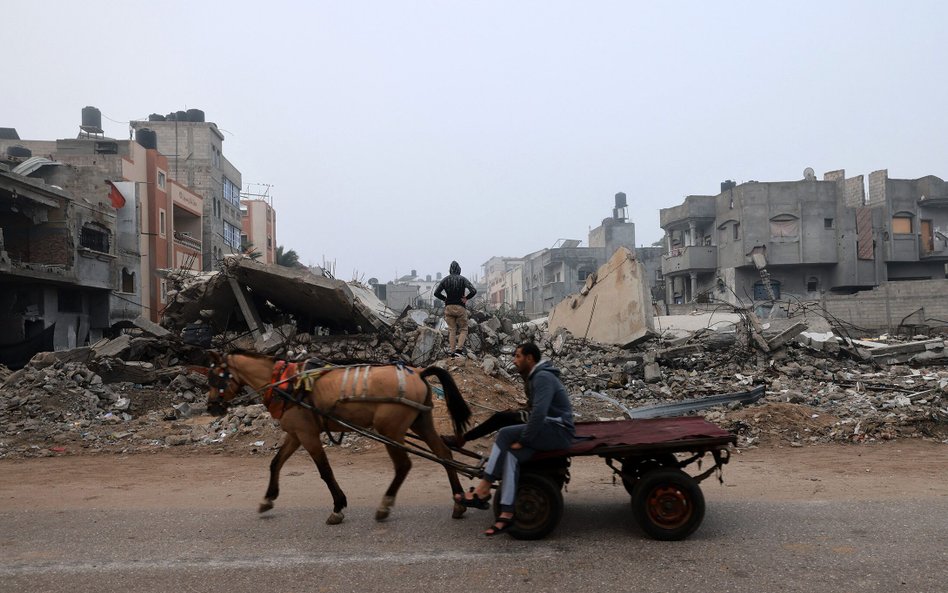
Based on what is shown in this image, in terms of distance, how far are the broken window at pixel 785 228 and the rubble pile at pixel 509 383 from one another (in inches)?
1104

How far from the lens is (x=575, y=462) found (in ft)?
28.2

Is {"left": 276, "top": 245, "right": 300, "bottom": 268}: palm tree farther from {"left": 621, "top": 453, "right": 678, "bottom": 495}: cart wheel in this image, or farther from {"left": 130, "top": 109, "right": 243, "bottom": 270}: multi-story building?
{"left": 621, "top": 453, "right": 678, "bottom": 495}: cart wheel

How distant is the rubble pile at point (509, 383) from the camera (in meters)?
10.2

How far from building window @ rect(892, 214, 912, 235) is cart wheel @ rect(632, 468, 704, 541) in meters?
47.6

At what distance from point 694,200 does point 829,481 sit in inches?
1616

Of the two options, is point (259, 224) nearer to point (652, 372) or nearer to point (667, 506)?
point (652, 372)

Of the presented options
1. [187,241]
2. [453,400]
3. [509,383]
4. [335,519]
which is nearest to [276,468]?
[335,519]

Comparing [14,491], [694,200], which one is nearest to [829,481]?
[14,491]

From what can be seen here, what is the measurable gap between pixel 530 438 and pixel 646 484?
0.95 meters

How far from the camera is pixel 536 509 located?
198 inches

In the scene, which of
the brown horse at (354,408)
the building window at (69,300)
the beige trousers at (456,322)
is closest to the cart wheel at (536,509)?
the brown horse at (354,408)

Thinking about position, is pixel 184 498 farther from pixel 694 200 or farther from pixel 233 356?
pixel 694 200

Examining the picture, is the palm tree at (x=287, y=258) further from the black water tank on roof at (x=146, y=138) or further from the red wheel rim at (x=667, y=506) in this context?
the red wheel rim at (x=667, y=506)

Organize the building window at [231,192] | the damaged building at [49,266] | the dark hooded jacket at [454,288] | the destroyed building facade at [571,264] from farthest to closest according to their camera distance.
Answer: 1. the destroyed building facade at [571,264]
2. the building window at [231,192]
3. the damaged building at [49,266]
4. the dark hooded jacket at [454,288]
